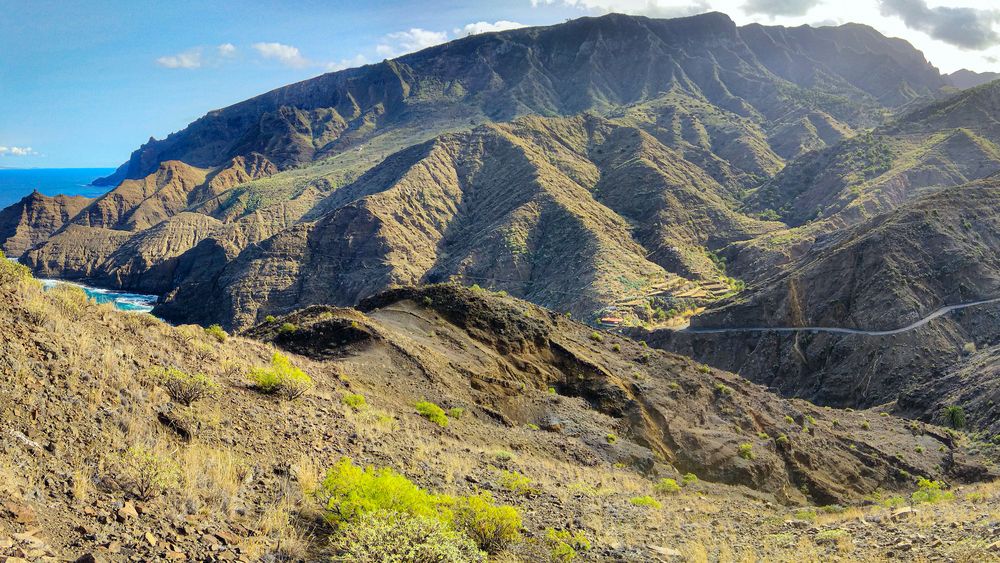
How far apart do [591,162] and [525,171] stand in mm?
Result: 22096

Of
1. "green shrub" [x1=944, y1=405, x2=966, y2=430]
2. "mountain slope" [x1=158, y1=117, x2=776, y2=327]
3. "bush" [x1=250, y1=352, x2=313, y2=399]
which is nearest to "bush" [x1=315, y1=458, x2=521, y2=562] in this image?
"bush" [x1=250, y1=352, x2=313, y2=399]

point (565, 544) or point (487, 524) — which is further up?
point (487, 524)

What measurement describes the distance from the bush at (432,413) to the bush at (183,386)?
25.2 feet

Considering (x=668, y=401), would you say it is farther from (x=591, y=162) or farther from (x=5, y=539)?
(x=591, y=162)

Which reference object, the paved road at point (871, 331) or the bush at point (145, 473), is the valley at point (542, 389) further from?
the paved road at point (871, 331)

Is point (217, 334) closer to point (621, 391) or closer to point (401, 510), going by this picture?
point (401, 510)

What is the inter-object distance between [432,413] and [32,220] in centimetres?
18791

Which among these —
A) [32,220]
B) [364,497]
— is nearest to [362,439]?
[364,497]

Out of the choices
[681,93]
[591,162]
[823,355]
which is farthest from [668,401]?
[681,93]

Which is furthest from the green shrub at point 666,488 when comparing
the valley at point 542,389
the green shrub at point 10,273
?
the green shrub at point 10,273

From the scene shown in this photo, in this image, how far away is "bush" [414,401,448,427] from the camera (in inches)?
685


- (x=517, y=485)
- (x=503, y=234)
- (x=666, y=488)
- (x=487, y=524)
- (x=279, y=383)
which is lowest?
(x=666, y=488)

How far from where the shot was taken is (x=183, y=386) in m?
10.1

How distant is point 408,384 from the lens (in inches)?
805
